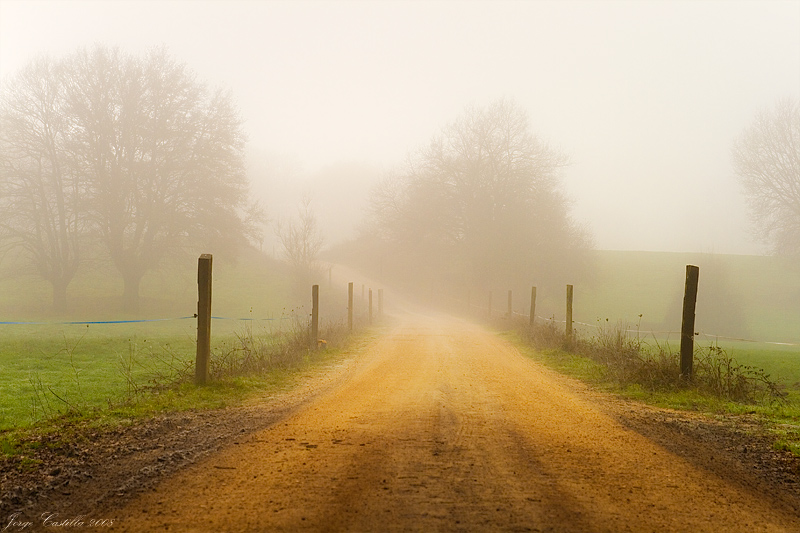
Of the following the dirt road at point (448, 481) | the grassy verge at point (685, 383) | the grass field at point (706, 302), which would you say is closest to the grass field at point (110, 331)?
the dirt road at point (448, 481)

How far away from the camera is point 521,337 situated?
19.8 m

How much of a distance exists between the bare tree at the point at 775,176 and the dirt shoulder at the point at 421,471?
3706 cm

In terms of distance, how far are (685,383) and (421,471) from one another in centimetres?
686

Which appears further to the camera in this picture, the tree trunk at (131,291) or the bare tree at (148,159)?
the tree trunk at (131,291)

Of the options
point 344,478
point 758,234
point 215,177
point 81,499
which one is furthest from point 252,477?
point 758,234

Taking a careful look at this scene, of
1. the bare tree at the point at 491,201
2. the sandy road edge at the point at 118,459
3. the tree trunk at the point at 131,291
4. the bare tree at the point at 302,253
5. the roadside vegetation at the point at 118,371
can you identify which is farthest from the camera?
the bare tree at the point at 302,253

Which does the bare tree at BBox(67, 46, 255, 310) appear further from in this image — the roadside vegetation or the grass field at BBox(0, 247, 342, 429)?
the roadside vegetation

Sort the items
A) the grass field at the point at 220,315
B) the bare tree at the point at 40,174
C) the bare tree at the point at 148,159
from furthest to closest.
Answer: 1. the bare tree at the point at 148,159
2. the bare tree at the point at 40,174
3. the grass field at the point at 220,315

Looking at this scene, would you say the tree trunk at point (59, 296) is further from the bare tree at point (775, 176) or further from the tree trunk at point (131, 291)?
the bare tree at point (775, 176)

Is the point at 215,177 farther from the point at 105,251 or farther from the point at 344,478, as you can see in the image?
the point at 344,478

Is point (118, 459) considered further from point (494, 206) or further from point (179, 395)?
point (494, 206)

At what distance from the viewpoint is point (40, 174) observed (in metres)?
31.7

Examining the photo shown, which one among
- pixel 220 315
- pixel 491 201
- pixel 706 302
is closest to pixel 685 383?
pixel 491 201

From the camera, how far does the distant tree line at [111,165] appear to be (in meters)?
31.3
